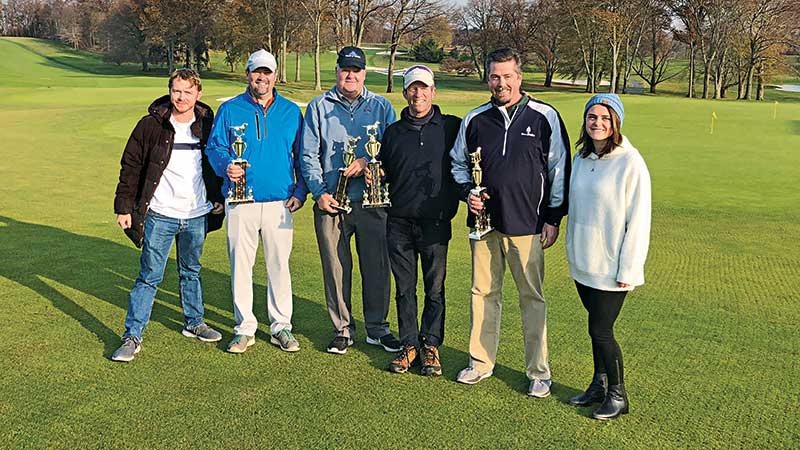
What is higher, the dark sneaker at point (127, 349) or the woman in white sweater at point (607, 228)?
the woman in white sweater at point (607, 228)

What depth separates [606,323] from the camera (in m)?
4.17

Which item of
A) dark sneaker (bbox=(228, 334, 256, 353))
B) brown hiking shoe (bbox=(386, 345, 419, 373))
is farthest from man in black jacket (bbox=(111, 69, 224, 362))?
brown hiking shoe (bbox=(386, 345, 419, 373))

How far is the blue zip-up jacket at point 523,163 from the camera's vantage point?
14.2ft

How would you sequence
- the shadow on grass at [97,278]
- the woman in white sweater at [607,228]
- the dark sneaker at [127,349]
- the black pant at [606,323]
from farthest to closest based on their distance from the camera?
the shadow on grass at [97,278]
the dark sneaker at [127,349]
the black pant at [606,323]
the woman in white sweater at [607,228]

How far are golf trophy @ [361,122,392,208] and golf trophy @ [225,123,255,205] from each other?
0.86 m

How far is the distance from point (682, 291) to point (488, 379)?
289 cm

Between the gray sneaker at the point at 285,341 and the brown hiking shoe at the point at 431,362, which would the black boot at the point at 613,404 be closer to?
the brown hiking shoe at the point at 431,362

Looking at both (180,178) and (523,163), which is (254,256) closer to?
(180,178)

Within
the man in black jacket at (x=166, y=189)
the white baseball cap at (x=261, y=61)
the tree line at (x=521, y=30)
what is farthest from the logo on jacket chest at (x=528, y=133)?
the tree line at (x=521, y=30)

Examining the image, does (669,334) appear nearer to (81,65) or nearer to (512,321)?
(512,321)

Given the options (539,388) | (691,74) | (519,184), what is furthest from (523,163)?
(691,74)

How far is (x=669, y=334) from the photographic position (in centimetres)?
537

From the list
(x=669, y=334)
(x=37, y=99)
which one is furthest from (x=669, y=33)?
(x=669, y=334)

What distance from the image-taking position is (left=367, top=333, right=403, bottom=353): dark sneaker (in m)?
5.14
